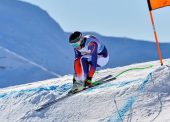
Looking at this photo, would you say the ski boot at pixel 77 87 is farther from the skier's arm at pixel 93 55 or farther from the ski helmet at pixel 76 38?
the ski helmet at pixel 76 38

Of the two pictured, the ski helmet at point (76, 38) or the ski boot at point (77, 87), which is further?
the ski helmet at point (76, 38)

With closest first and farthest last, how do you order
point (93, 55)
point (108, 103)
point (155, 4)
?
point (108, 103) < point (155, 4) < point (93, 55)

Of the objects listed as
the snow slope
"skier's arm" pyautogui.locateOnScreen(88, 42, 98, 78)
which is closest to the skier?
"skier's arm" pyautogui.locateOnScreen(88, 42, 98, 78)

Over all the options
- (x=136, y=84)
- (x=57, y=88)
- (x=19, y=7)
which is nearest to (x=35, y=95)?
(x=57, y=88)

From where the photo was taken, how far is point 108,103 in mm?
5762

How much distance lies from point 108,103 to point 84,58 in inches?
48.1

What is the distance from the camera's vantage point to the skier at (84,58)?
266 inches

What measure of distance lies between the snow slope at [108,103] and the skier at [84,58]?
0.24 metres

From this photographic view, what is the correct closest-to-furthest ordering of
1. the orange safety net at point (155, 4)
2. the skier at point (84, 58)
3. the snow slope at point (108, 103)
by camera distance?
the snow slope at point (108, 103) < the orange safety net at point (155, 4) < the skier at point (84, 58)

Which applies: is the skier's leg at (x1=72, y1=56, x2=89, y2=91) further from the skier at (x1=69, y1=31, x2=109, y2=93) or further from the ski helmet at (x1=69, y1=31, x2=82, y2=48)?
the ski helmet at (x1=69, y1=31, x2=82, y2=48)

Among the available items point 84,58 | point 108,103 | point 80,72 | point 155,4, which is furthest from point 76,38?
point 108,103

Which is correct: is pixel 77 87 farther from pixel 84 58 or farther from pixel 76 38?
pixel 76 38

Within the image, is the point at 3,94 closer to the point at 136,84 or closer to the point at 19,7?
the point at 136,84

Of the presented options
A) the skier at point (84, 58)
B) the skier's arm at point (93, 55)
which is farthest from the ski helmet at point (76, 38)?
the skier's arm at point (93, 55)
